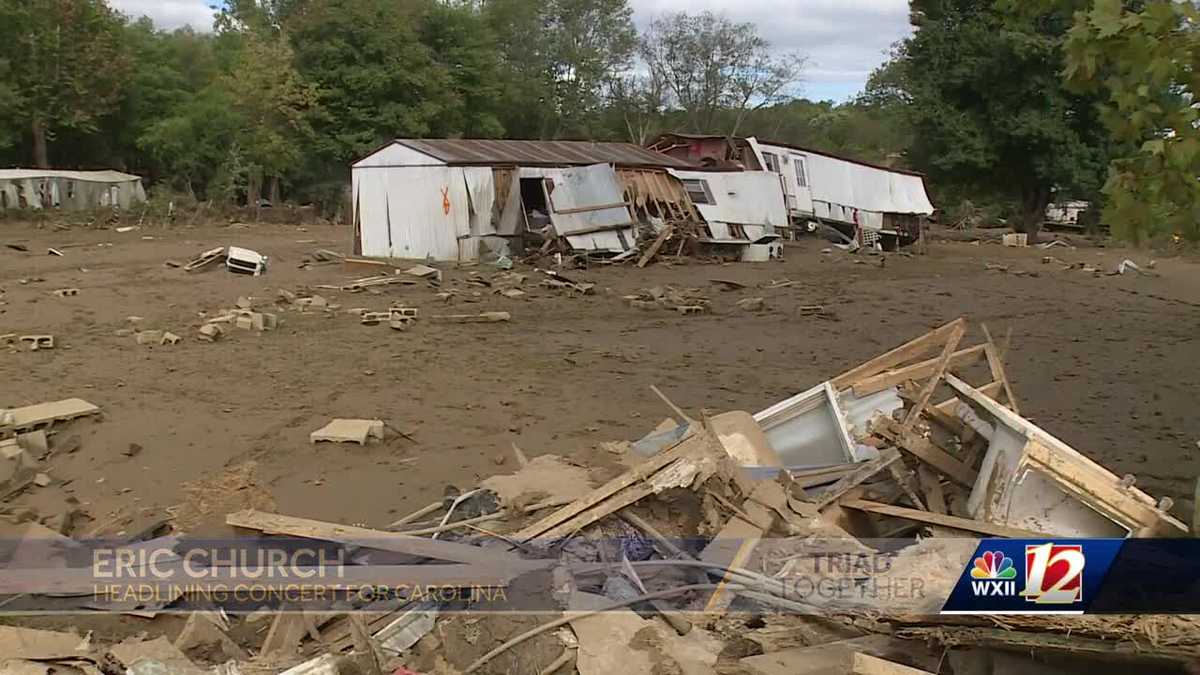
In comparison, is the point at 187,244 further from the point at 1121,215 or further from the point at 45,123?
the point at 1121,215

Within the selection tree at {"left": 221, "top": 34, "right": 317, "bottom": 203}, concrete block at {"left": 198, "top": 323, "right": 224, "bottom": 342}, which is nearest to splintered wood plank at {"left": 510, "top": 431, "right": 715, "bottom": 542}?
concrete block at {"left": 198, "top": 323, "right": 224, "bottom": 342}

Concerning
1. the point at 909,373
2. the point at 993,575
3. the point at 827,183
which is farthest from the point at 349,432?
the point at 827,183

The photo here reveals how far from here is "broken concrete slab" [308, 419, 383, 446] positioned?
7.44m

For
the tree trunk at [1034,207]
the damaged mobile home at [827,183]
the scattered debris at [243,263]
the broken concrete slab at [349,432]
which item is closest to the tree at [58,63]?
the scattered debris at [243,263]

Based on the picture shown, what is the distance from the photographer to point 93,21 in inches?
1336

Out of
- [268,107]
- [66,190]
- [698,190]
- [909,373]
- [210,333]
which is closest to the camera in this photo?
[909,373]

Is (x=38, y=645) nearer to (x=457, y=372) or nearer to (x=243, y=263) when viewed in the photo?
(x=457, y=372)

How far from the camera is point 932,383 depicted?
16.8 ft

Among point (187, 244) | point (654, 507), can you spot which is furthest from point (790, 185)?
point (654, 507)

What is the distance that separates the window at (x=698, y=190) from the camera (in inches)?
929

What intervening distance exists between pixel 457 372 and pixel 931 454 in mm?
6138

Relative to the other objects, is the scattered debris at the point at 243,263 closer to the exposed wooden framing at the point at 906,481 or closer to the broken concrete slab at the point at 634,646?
Answer: the exposed wooden framing at the point at 906,481

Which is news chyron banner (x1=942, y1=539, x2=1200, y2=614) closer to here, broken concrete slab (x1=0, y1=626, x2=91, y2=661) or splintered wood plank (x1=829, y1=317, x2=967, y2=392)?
splintered wood plank (x1=829, y1=317, x2=967, y2=392)

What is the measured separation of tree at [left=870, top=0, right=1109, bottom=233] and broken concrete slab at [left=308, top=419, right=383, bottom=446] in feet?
89.2
